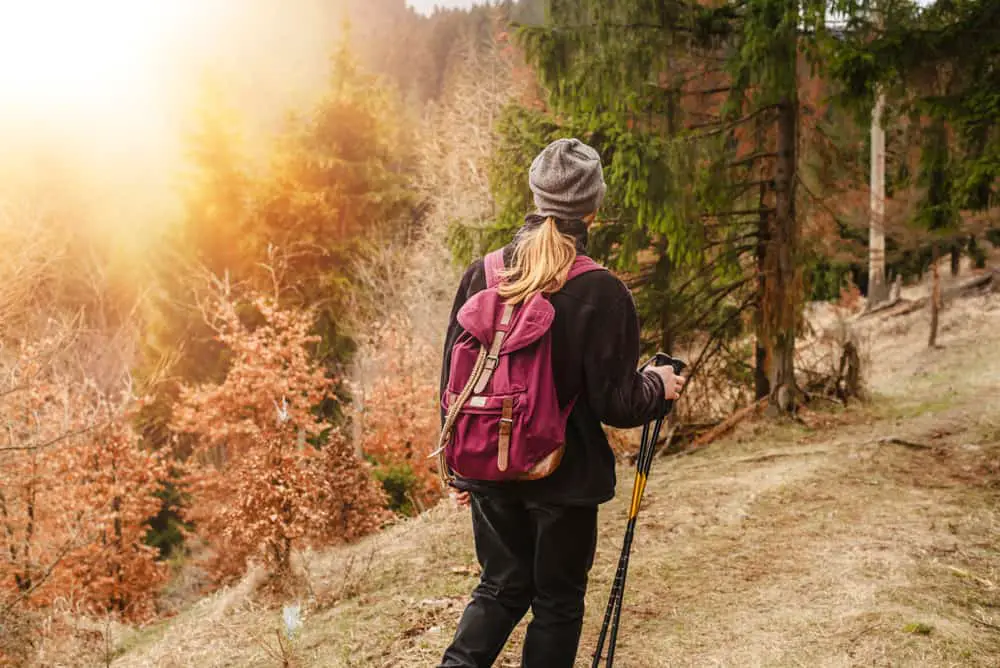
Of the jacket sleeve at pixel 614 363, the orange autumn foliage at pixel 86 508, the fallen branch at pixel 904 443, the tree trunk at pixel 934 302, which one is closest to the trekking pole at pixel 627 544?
the jacket sleeve at pixel 614 363

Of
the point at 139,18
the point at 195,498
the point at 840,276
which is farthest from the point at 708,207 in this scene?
the point at 139,18

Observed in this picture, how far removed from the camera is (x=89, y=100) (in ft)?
139

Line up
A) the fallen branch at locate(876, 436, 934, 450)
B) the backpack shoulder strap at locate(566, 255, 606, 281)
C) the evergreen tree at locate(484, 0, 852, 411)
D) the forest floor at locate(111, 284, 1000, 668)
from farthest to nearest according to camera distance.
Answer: the evergreen tree at locate(484, 0, 852, 411) → the fallen branch at locate(876, 436, 934, 450) → the forest floor at locate(111, 284, 1000, 668) → the backpack shoulder strap at locate(566, 255, 606, 281)

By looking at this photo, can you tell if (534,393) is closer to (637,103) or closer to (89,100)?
(637,103)

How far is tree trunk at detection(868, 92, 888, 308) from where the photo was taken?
17.2m

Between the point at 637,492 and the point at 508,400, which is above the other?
the point at 508,400

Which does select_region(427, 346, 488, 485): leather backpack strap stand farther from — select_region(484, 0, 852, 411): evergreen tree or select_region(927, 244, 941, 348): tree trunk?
select_region(927, 244, 941, 348): tree trunk

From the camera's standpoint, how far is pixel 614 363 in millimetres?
2074

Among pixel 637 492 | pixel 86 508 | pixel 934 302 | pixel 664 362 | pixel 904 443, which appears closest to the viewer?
pixel 664 362

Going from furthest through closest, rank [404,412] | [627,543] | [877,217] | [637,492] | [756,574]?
1. [404,412]
2. [877,217]
3. [756,574]
4. [637,492]
5. [627,543]

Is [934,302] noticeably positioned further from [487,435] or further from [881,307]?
[487,435]

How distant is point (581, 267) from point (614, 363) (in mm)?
286

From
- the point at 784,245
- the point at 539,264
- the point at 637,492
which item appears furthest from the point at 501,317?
the point at 784,245

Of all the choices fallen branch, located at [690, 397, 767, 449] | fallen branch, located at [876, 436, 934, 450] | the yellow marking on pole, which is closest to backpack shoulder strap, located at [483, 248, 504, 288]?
the yellow marking on pole
